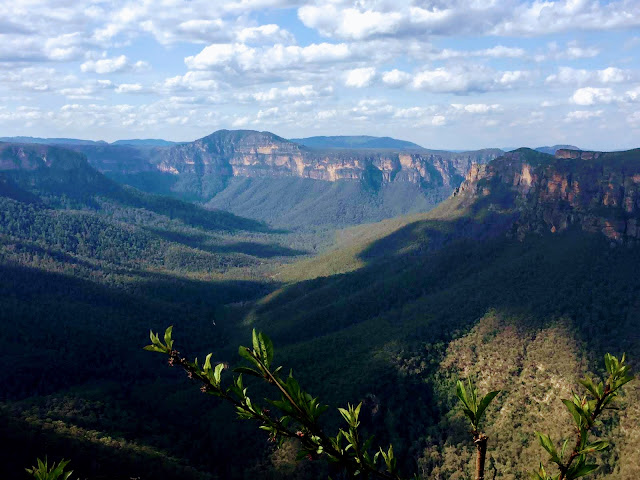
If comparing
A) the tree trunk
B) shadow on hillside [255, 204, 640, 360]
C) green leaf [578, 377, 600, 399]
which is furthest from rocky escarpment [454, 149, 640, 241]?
the tree trunk

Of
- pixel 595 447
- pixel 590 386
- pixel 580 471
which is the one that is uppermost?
pixel 590 386

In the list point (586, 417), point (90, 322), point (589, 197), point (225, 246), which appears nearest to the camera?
point (586, 417)

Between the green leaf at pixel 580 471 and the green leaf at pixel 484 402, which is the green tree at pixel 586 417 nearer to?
the green leaf at pixel 580 471

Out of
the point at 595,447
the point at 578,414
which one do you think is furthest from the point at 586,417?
the point at 595,447

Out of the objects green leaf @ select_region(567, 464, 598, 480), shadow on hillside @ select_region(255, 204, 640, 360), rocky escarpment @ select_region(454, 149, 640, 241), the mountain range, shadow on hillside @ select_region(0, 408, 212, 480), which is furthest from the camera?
rocky escarpment @ select_region(454, 149, 640, 241)

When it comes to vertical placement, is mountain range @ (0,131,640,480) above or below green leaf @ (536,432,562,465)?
below

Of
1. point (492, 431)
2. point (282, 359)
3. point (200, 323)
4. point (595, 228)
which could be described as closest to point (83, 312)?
point (200, 323)

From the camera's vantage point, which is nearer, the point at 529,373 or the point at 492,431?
the point at 492,431

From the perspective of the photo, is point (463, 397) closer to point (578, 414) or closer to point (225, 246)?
point (578, 414)

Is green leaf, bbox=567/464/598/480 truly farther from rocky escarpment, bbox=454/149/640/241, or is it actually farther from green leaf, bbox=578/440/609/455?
rocky escarpment, bbox=454/149/640/241

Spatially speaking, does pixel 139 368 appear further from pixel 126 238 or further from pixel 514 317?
pixel 126 238

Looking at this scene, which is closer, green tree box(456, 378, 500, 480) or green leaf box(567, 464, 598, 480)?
green leaf box(567, 464, 598, 480)
